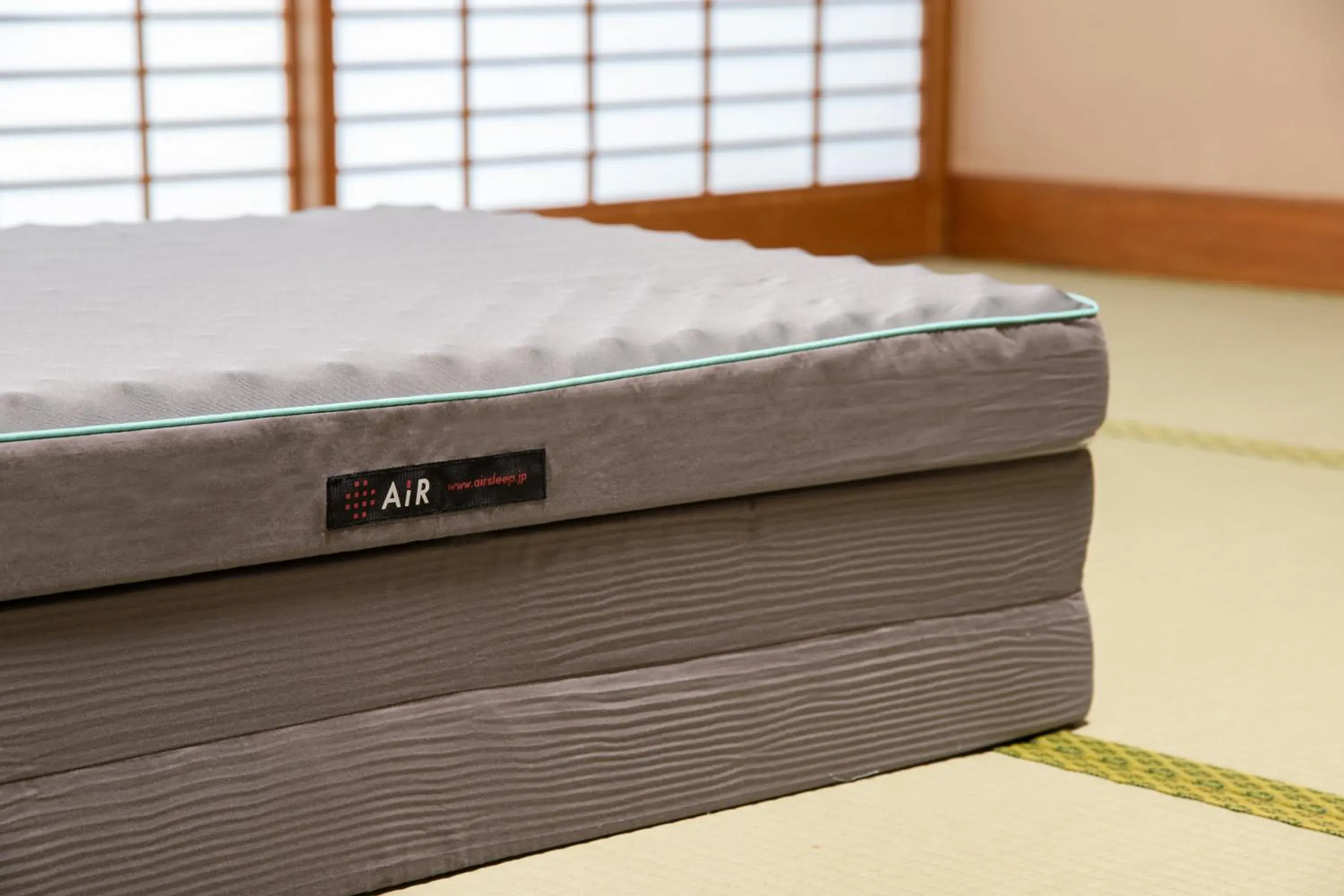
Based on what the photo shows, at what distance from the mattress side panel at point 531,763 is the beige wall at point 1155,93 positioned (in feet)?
11.6

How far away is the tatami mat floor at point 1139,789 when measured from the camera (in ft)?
4.85

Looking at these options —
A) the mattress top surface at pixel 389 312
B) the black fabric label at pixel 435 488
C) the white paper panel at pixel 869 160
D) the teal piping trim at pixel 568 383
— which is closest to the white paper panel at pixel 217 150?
the white paper panel at pixel 869 160

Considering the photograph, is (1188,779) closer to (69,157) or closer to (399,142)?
(69,157)

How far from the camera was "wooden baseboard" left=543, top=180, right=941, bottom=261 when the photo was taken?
4961mm

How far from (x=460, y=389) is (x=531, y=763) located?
1.02ft

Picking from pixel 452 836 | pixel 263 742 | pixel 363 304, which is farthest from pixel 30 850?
pixel 363 304

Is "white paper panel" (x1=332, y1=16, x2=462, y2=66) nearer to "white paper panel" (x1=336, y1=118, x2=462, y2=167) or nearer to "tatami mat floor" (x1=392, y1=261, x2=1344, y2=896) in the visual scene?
"white paper panel" (x1=336, y1=118, x2=462, y2=167)

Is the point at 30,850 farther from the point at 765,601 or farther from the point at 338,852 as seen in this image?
the point at 765,601

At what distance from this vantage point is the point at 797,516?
1.58 meters

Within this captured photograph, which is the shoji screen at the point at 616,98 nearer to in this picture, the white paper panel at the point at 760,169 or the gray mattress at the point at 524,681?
the white paper panel at the point at 760,169

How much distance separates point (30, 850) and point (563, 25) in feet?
12.6

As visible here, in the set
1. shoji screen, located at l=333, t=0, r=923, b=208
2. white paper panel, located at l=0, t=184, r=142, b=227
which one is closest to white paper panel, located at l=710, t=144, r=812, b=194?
shoji screen, located at l=333, t=0, r=923, b=208

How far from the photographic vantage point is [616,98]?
501cm

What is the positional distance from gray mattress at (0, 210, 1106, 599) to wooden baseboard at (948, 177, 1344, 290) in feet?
11.1
